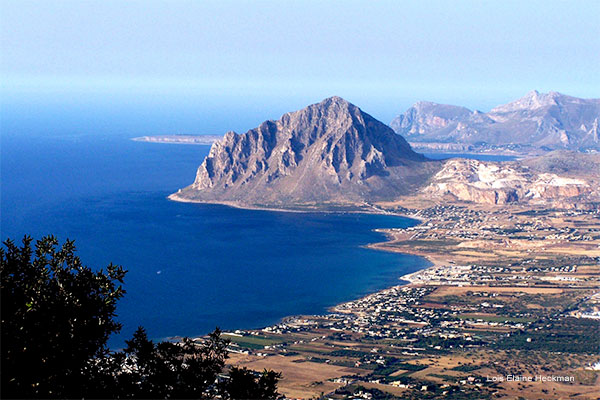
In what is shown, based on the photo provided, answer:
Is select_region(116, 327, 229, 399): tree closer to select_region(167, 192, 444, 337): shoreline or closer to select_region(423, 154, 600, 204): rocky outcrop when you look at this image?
select_region(167, 192, 444, 337): shoreline

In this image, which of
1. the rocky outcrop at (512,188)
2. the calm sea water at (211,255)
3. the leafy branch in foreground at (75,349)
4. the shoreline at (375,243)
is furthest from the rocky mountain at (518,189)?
the leafy branch in foreground at (75,349)

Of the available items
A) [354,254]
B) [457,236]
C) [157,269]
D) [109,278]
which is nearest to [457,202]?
[457,236]

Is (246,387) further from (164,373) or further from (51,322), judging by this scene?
(51,322)

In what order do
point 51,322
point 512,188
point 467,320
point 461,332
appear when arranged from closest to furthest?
1. point 51,322
2. point 461,332
3. point 467,320
4. point 512,188

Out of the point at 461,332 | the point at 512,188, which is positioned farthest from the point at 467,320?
the point at 512,188

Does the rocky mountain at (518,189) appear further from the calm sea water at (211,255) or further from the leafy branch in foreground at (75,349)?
the leafy branch in foreground at (75,349)

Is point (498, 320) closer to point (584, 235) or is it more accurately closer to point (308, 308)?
point (308, 308)

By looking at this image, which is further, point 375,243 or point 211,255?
point 375,243
